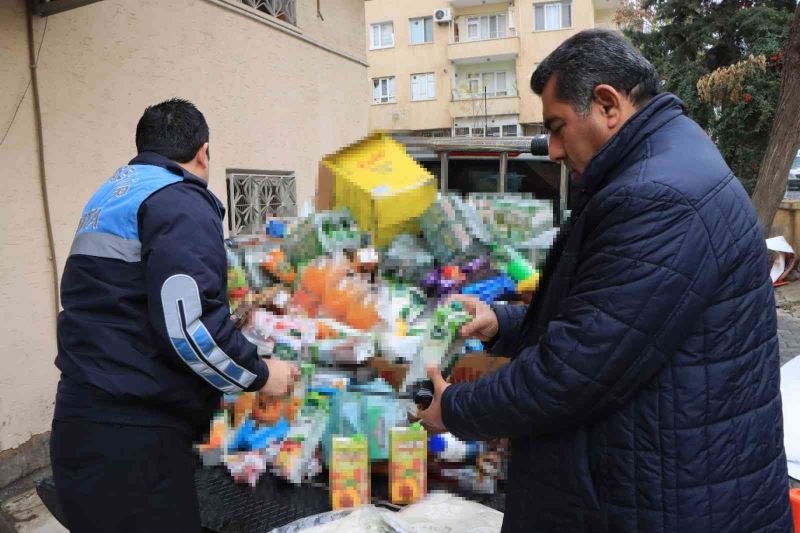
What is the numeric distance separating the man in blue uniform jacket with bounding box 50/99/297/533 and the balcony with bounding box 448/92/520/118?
27.0 metres

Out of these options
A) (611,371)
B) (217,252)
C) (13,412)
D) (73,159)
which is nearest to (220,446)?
(217,252)

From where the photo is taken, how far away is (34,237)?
3855 mm

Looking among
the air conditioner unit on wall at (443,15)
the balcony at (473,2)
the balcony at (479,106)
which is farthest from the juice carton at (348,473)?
the balcony at (473,2)

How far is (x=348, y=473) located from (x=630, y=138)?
132 cm

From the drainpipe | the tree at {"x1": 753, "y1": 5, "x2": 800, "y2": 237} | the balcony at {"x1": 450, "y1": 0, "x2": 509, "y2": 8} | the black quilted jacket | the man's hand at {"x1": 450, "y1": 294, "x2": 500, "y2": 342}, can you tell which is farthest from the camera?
the balcony at {"x1": 450, "y1": 0, "x2": 509, "y2": 8}

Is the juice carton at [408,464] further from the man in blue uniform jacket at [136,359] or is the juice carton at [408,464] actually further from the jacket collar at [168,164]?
the jacket collar at [168,164]

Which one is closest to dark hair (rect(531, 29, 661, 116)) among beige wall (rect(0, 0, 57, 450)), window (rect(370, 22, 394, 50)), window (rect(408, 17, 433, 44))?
beige wall (rect(0, 0, 57, 450))

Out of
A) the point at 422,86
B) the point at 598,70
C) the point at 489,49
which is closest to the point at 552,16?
the point at 489,49

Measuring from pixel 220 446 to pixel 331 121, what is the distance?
19.6ft

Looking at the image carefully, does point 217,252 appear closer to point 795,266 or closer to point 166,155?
point 166,155

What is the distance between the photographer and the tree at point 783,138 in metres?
4.97

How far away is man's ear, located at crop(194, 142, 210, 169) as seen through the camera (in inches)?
77.1

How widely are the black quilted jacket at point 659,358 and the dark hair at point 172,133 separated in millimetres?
1304

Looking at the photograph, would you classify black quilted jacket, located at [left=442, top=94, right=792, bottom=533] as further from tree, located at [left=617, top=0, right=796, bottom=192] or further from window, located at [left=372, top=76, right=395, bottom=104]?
window, located at [left=372, top=76, right=395, bottom=104]
